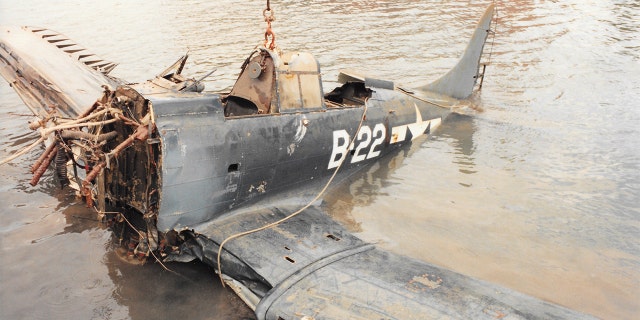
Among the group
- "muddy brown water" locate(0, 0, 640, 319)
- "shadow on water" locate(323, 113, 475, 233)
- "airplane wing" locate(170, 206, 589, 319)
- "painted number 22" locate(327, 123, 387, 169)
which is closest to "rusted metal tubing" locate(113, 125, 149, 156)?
"airplane wing" locate(170, 206, 589, 319)

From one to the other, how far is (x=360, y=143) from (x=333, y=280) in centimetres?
375

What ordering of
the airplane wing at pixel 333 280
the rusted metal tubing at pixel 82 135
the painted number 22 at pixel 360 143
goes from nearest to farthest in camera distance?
the airplane wing at pixel 333 280
the rusted metal tubing at pixel 82 135
the painted number 22 at pixel 360 143

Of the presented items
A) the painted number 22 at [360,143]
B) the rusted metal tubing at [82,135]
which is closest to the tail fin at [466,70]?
the painted number 22 at [360,143]

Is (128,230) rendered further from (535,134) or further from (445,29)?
(445,29)

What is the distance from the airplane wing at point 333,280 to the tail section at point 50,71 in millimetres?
4781

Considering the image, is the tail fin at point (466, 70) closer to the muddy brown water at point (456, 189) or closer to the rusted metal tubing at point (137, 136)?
the muddy brown water at point (456, 189)

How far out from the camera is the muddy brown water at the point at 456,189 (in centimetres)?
602

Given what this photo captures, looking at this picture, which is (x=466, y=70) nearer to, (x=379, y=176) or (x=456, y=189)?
(x=456, y=189)

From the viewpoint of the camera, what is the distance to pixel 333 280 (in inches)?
212

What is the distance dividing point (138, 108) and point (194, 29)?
56.3ft

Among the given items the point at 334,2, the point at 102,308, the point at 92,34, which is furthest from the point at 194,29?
the point at 102,308

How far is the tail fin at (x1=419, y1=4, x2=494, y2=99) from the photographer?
12.4 m

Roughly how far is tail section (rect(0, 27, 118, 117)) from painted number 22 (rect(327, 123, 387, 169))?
198 inches

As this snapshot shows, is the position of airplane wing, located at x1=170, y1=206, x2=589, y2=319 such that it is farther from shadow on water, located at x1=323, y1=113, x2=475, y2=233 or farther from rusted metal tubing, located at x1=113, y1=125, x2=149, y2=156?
shadow on water, located at x1=323, y1=113, x2=475, y2=233
